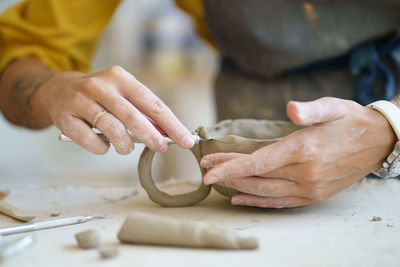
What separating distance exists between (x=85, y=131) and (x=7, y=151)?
2.47 metres

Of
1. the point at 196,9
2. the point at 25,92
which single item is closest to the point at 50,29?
the point at 25,92

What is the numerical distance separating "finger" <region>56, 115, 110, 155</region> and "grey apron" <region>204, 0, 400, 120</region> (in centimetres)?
62

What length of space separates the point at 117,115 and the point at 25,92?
45 cm

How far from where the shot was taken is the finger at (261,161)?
2.58 feet

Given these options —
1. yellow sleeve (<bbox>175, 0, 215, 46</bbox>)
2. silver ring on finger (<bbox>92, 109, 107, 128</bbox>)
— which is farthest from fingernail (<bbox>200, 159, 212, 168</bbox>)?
yellow sleeve (<bbox>175, 0, 215, 46</bbox>)

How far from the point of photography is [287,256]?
0.63 m

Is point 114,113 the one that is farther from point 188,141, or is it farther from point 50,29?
point 50,29

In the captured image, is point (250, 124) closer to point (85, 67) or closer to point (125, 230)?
point (125, 230)

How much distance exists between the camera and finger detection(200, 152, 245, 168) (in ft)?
2.69

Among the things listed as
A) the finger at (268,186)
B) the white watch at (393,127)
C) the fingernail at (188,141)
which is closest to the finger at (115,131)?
the fingernail at (188,141)

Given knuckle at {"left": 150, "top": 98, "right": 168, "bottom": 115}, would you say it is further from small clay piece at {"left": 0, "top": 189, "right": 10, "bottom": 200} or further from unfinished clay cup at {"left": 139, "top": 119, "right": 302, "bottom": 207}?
small clay piece at {"left": 0, "top": 189, "right": 10, "bottom": 200}

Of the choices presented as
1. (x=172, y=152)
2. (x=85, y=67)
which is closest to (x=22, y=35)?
(x=85, y=67)

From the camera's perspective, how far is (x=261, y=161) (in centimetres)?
79

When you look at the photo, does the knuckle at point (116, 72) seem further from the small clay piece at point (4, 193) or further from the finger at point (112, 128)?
the small clay piece at point (4, 193)
